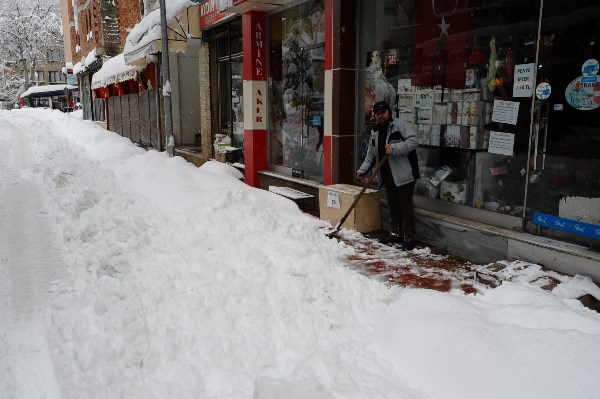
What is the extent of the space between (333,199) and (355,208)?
1.64 ft

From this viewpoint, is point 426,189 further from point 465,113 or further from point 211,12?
point 211,12

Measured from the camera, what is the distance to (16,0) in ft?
201

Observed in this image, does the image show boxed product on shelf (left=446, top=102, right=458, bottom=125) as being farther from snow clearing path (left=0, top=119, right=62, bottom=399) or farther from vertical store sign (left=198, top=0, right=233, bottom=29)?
vertical store sign (left=198, top=0, right=233, bottom=29)

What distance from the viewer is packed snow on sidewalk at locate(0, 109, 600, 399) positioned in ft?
10.7

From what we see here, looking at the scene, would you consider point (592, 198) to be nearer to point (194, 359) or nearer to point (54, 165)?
point (194, 359)

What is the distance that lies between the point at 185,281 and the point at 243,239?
1.36m

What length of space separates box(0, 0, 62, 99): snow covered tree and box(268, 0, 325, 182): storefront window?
6418cm

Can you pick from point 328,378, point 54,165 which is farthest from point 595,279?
point 54,165

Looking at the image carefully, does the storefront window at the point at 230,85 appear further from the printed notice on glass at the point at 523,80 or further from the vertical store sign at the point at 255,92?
the printed notice on glass at the point at 523,80

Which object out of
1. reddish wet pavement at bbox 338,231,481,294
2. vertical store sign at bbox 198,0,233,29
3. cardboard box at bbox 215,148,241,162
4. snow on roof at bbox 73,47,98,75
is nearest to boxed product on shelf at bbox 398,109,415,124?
reddish wet pavement at bbox 338,231,481,294

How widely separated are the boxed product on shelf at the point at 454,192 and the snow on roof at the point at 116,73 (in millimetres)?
14238

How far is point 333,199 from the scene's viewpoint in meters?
7.53

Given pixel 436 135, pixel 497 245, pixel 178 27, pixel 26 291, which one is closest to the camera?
pixel 26 291

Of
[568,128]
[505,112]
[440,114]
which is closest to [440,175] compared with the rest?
[440,114]
